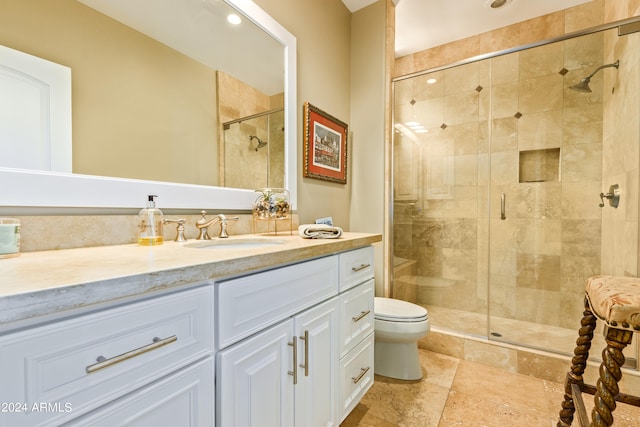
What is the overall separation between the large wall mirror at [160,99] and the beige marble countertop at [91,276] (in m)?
0.27

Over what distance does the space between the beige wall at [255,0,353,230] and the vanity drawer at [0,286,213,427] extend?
47.0 inches

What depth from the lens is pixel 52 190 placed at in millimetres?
800

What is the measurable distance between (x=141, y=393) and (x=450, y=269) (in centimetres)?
258

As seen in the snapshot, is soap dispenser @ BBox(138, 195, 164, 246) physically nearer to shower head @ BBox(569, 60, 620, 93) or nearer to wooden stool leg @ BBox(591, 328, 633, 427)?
wooden stool leg @ BBox(591, 328, 633, 427)

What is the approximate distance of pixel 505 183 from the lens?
2.40 meters

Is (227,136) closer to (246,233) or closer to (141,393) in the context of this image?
(246,233)

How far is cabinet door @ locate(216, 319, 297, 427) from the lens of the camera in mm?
652

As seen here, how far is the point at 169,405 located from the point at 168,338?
0.42 ft

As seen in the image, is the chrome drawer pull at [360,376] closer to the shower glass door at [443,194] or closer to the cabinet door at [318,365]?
the cabinet door at [318,365]

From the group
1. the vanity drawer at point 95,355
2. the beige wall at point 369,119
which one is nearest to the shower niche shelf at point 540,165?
the beige wall at point 369,119

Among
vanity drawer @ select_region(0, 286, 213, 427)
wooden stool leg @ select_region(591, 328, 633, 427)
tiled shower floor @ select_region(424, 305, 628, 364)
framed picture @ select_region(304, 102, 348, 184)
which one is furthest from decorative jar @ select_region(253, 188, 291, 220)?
tiled shower floor @ select_region(424, 305, 628, 364)

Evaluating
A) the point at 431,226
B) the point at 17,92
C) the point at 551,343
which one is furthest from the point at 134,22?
the point at 551,343

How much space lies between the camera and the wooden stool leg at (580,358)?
3.61 feet

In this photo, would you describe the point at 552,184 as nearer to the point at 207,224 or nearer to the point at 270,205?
the point at 270,205
